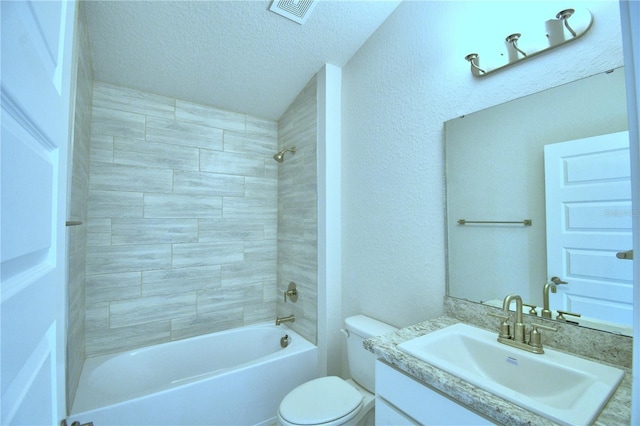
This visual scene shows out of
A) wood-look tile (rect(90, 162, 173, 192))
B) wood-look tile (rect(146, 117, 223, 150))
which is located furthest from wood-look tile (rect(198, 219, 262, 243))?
wood-look tile (rect(146, 117, 223, 150))

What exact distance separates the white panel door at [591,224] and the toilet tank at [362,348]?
898 mm

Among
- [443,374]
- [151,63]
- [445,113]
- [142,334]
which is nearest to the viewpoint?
[443,374]

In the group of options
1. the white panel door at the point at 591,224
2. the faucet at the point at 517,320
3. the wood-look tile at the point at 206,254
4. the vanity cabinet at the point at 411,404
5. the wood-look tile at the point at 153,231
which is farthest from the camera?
the wood-look tile at the point at 206,254

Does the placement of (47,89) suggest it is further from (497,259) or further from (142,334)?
(142,334)

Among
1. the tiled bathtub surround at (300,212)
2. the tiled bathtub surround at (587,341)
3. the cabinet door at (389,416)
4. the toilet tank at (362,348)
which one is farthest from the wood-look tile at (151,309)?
the tiled bathtub surround at (587,341)

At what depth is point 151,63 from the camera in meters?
1.96

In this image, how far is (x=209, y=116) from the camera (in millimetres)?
2475

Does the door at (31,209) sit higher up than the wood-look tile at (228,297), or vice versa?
the door at (31,209)

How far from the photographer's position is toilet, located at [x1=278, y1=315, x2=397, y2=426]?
1379 millimetres

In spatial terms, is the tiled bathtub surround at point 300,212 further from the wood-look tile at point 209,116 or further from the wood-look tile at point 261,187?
the wood-look tile at point 209,116

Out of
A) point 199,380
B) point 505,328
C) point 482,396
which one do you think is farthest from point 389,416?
point 199,380

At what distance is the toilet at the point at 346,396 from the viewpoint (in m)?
1.38

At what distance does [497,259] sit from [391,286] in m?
0.63

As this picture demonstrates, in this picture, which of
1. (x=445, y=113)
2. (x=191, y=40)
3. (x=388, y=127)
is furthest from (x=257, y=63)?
(x=445, y=113)
